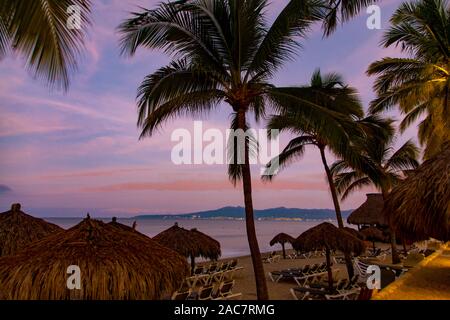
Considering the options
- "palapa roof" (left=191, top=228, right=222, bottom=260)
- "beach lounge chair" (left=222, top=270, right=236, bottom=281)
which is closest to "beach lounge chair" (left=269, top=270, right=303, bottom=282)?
"beach lounge chair" (left=222, top=270, right=236, bottom=281)

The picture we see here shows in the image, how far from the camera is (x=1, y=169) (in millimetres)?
8164

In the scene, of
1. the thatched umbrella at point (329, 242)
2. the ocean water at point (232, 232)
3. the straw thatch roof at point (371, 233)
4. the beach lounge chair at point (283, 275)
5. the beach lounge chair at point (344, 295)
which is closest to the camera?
the beach lounge chair at point (344, 295)

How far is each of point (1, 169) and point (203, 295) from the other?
18.6 ft

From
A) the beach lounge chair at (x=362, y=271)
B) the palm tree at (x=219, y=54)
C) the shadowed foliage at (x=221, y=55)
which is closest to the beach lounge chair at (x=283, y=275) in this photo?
the beach lounge chair at (x=362, y=271)

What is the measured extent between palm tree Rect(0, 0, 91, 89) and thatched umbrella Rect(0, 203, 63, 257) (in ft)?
12.5

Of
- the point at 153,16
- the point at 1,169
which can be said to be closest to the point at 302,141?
the point at 153,16

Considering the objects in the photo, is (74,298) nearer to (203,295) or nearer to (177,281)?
(177,281)

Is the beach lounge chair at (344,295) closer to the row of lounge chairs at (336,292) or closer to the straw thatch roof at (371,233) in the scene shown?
the row of lounge chairs at (336,292)

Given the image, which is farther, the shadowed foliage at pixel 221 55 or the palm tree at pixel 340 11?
the palm tree at pixel 340 11

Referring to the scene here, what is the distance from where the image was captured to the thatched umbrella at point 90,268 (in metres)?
4.21

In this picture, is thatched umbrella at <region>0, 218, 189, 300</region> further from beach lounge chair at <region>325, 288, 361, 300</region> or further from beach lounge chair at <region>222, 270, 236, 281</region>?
beach lounge chair at <region>222, 270, 236, 281</region>

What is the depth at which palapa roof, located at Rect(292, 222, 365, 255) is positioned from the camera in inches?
465

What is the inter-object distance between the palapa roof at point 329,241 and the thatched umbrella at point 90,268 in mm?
7728

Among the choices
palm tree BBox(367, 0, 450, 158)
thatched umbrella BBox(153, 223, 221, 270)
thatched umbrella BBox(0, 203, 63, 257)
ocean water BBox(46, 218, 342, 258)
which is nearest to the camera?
thatched umbrella BBox(0, 203, 63, 257)
